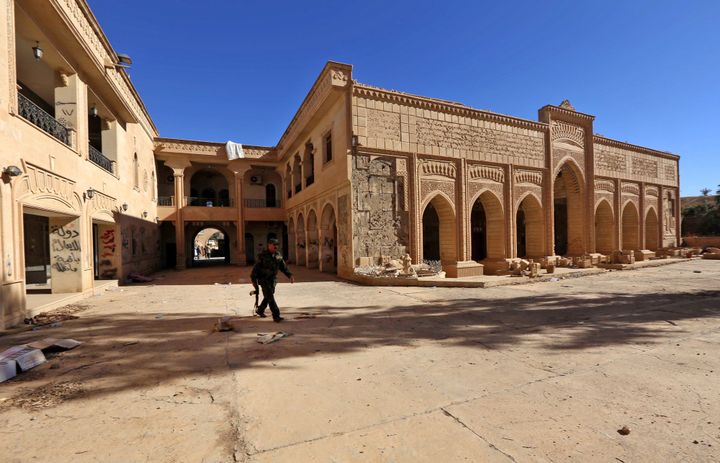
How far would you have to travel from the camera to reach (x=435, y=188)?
43.4ft

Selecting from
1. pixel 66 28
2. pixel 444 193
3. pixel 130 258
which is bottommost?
pixel 130 258

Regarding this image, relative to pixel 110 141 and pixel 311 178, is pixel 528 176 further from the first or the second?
pixel 110 141

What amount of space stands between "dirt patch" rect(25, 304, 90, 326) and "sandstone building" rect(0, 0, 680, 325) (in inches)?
18.8

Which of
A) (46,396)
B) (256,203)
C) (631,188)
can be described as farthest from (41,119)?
(631,188)

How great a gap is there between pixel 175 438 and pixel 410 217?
1092 centimetres

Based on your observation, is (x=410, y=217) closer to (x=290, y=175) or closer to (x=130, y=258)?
(x=290, y=175)

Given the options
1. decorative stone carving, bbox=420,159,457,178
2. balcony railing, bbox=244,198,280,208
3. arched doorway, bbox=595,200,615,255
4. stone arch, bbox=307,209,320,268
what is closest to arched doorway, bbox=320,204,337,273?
stone arch, bbox=307,209,320,268

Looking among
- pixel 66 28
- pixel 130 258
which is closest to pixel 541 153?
pixel 66 28

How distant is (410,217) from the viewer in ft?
41.2

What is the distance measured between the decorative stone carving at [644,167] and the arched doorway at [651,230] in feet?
8.38

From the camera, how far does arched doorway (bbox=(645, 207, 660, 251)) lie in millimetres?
21703

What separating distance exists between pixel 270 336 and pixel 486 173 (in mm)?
12593

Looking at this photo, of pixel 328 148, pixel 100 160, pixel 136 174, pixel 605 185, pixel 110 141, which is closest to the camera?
pixel 100 160

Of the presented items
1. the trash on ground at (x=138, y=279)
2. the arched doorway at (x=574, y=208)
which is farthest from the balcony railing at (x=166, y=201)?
the arched doorway at (x=574, y=208)
